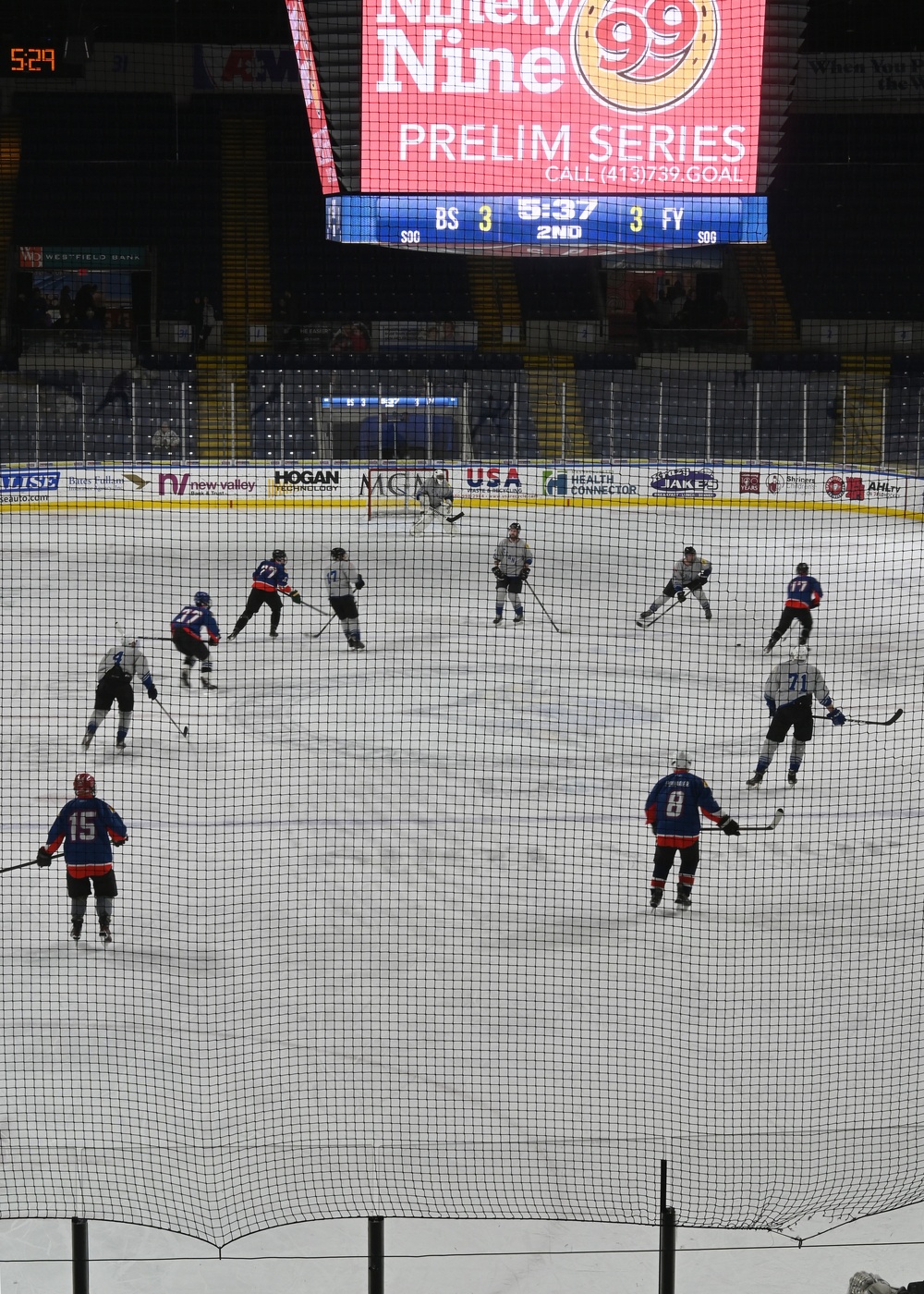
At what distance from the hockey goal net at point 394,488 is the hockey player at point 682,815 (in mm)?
11153

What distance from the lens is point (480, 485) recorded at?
19281 millimetres

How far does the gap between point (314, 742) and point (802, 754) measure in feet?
11.0

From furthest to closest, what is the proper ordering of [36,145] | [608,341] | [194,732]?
1. [36,145]
2. [608,341]
3. [194,732]

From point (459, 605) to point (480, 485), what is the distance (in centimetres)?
491

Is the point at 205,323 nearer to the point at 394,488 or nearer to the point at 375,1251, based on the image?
the point at 394,488

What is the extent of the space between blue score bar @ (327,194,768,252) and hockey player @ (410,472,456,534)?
532cm

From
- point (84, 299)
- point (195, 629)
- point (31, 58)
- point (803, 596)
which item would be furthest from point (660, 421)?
point (195, 629)

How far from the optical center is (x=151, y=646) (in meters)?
12.7

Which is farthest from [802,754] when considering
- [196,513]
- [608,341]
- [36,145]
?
[36,145]

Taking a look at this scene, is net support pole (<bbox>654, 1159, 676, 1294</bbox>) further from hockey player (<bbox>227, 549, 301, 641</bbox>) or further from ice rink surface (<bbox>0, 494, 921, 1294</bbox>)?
hockey player (<bbox>227, 549, 301, 641</bbox>)

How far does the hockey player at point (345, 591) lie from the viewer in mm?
12375

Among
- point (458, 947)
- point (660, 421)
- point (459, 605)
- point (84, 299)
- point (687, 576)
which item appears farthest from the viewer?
point (84, 299)

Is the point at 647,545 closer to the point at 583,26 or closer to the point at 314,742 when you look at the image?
the point at 583,26

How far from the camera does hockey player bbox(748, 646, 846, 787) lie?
9289 millimetres
